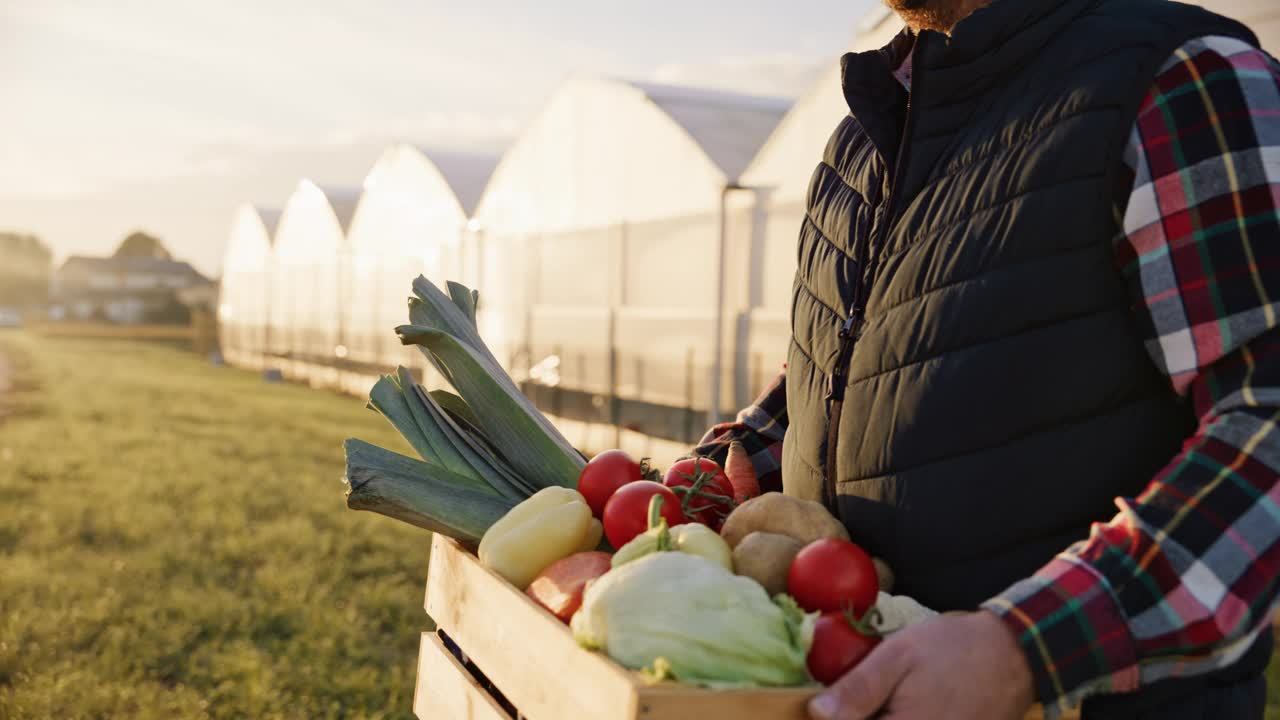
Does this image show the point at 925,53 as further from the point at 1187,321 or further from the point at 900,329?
the point at 1187,321

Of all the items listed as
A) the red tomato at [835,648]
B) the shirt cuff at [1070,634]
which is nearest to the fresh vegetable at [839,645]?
the red tomato at [835,648]

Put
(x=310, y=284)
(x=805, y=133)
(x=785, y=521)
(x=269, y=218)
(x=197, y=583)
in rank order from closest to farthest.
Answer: (x=785, y=521) → (x=197, y=583) → (x=805, y=133) → (x=310, y=284) → (x=269, y=218)

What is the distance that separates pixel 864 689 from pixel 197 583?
5.47 meters

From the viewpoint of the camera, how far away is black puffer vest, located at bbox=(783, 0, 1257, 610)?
1292 mm

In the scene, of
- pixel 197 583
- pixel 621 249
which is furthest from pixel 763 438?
pixel 621 249

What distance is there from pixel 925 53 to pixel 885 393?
18.8 inches

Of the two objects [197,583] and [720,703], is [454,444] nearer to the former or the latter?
[720,703]

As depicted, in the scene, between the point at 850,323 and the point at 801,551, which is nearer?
the point at 801,551

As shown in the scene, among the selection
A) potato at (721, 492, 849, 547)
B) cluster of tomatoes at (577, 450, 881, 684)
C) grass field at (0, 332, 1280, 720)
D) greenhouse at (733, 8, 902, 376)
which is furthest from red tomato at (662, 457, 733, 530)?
greenhouse at (733, 8, 902, 376)

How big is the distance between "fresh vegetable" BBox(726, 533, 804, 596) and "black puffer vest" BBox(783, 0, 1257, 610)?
153 millimetres

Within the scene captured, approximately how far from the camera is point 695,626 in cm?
115

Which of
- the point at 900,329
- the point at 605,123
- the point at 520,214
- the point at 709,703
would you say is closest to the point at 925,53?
the point at 900,329

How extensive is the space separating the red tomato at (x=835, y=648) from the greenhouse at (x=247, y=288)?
89.5 feet

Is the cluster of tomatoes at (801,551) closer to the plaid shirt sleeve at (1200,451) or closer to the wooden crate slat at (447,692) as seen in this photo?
the plaid shirt sleeve at (1200,451)
